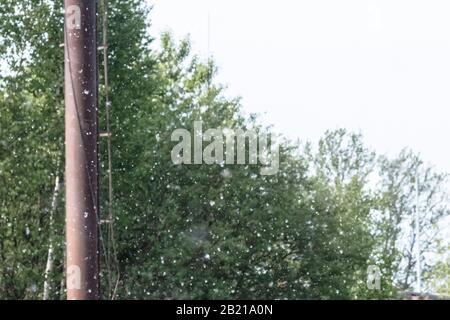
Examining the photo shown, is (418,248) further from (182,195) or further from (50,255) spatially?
(50,255)

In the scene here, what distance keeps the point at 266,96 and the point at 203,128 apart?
4051 millimetres

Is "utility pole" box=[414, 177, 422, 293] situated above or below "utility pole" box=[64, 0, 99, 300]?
below

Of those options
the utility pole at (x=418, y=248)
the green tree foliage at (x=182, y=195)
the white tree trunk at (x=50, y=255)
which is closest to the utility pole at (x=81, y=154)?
the green tree foliage at (x=182, y=195)

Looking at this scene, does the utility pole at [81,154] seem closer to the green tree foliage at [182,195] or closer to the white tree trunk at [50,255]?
the green tree foliage at [182,195]

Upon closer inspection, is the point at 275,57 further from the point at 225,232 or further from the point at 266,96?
the point at 225,232

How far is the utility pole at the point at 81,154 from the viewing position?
3943 millimetres

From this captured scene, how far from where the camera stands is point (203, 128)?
2606 cm

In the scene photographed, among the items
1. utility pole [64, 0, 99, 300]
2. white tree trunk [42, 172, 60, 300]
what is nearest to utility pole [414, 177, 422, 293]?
white tree trunk [42, 172, 60, 300]

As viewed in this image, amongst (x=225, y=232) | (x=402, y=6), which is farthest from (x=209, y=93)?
(x=402, y=6)

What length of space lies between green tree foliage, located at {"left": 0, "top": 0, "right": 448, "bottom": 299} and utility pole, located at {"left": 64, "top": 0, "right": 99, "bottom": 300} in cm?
1380

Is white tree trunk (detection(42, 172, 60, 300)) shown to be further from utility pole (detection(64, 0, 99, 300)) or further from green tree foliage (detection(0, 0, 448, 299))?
utility pole (detection(64, 0, 99, 300))

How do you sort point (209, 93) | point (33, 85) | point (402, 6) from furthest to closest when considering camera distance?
1. point (402, 6)
2. point (209, 93)
3. point (33, 85)

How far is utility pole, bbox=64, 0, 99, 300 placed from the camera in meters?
3.94

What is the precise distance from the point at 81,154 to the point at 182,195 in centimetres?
2119
